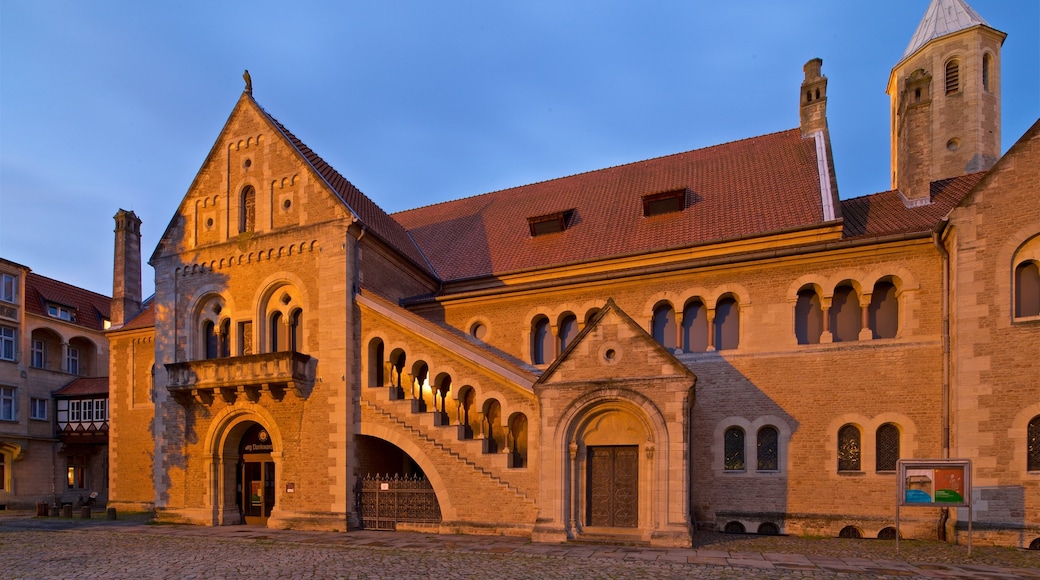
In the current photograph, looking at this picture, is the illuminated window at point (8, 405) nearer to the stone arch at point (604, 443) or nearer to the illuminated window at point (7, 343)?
the illuminated window at point (7, 343)

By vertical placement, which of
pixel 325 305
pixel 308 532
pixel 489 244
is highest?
pixel 489 244

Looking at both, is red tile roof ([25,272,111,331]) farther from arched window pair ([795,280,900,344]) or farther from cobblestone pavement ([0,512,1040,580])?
arched window pair ([795,280,900,344])

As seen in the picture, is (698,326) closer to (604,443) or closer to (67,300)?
(604,443)

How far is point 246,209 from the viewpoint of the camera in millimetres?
21672

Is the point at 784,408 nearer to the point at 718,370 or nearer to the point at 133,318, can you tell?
the point at 718,370

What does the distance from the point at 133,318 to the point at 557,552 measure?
94.3ft

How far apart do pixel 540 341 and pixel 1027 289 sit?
13.2 m

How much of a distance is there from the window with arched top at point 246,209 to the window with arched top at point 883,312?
20054 mm

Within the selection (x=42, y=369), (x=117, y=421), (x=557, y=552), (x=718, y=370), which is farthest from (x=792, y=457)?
(x=42, y=369)

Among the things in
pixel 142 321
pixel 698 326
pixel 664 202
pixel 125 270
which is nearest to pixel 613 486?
pixel 698 326

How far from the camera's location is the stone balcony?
18.8 meters

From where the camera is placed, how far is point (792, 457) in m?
16.8

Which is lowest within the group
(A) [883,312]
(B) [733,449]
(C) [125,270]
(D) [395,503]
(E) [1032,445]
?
(D) [395,503]

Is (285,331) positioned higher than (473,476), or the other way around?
(285,331)
